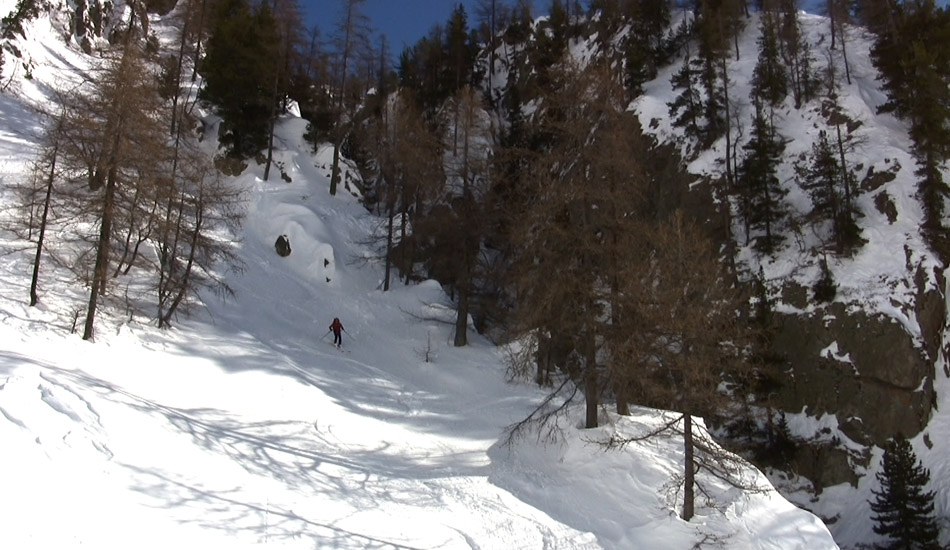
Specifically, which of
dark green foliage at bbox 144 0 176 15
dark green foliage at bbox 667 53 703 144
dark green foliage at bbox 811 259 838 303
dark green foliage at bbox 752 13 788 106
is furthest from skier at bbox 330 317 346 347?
dark green foliage at bbox 144 0 176 15

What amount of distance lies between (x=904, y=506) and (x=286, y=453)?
20.7m

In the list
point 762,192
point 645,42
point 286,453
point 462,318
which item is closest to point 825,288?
point 762,192

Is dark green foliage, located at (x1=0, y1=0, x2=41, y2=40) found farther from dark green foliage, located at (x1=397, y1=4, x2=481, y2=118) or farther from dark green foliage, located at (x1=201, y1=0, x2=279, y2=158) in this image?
dark green foliage, located at (x1=397, y1=4, x2=481, y2=118)

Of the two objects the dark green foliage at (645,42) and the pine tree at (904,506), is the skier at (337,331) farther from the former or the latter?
the dark green foliage at (645,42)

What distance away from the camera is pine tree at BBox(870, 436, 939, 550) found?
1788 centimetres

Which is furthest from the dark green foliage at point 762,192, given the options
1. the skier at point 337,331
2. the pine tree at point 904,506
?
the skier at point 337,331

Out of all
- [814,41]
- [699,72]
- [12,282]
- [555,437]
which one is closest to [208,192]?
[12,282]

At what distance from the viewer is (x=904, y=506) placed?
59.7 ft

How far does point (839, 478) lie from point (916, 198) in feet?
45.1

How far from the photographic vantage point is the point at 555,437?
12594 mm

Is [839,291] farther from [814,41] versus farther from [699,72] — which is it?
[814,41]

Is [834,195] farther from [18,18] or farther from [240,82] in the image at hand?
[18,18]

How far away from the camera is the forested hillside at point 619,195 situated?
12750mm

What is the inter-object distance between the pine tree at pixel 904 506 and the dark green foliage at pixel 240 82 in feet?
118
